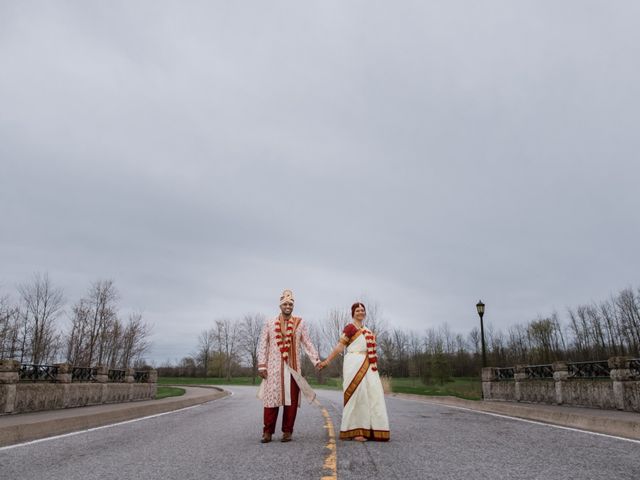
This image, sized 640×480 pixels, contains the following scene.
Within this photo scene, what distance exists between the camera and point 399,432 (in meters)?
7.82

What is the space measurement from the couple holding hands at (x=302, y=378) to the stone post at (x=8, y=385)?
7.66 m

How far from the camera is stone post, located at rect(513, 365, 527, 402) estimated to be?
16281mm

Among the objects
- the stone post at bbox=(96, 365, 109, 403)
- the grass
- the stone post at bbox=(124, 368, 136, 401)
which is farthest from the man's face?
the grass

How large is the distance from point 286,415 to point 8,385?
806 cm

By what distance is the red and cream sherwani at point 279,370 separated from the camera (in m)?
6.68

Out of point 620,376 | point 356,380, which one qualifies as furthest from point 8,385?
point 620,376

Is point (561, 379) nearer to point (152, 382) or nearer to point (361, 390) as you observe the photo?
point (361, 390)

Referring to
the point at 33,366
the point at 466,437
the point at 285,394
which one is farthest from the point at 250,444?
the point at 33,366

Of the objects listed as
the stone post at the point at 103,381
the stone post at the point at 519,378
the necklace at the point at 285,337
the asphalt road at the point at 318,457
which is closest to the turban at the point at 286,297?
the necklace at the point at 285,337

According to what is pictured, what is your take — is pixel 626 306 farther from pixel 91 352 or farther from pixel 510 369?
pixel 91 352

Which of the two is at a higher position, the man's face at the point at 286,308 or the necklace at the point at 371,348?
the man's face at the point at 286,308

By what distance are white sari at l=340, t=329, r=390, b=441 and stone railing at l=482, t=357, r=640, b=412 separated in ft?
26.8

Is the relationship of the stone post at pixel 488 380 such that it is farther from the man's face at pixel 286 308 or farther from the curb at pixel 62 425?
the man's face at pixel 286 308

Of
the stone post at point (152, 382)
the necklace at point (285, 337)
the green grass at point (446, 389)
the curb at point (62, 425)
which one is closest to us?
the necklace at point (285, 337)
